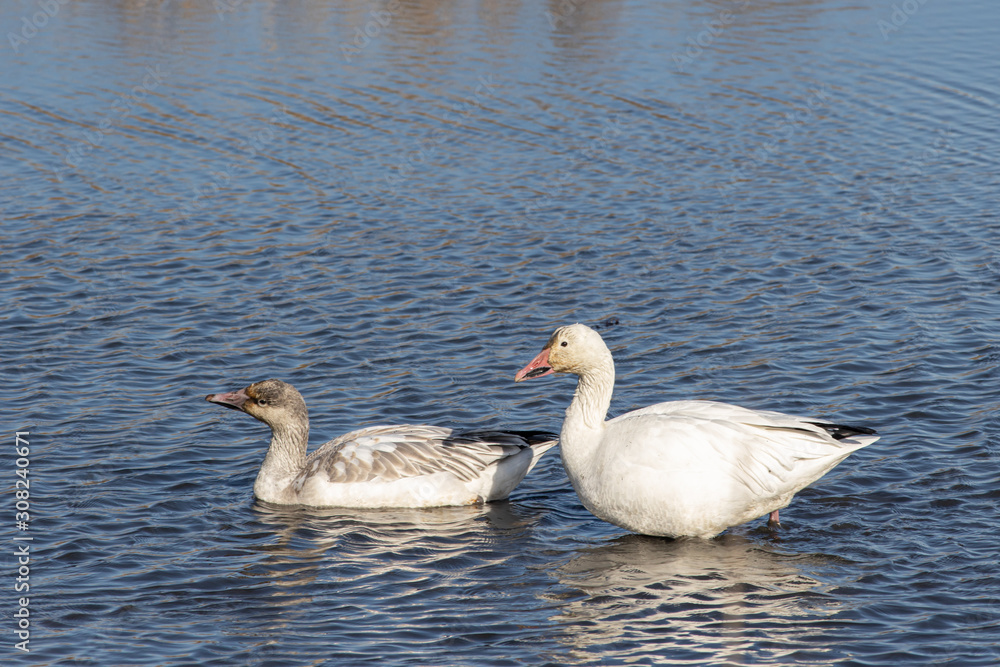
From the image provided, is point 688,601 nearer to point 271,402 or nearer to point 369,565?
point 369,565

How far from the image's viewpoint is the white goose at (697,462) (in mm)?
9242

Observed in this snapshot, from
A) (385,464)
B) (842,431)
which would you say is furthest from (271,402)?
(842,431)

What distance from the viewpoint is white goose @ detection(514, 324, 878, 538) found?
924 cm

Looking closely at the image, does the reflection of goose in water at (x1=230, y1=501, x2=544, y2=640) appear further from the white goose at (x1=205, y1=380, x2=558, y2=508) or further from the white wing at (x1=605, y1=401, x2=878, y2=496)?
the white wing at (x1=605, y1=401, x2=878, y2=496)

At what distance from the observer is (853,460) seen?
433 inches

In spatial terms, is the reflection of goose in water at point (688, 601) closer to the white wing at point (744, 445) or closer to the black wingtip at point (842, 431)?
the white wing at point (744, 445)

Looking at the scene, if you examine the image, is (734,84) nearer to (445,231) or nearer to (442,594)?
(445,231)

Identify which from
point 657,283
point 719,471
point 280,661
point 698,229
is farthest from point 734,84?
point 280,661

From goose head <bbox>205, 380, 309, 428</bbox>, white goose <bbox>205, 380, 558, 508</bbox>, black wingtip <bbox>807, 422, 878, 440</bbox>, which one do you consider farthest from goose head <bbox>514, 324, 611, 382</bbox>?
goose head <bbox>205, 380, 309, 428</bbox>

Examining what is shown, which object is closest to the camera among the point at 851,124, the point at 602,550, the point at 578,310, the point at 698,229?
the point at 602,550

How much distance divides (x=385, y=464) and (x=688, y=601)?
3.07 metres

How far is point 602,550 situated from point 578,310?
5162 mm

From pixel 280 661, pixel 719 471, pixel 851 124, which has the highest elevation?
pixel 851 124

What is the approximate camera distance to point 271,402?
1080 cm
